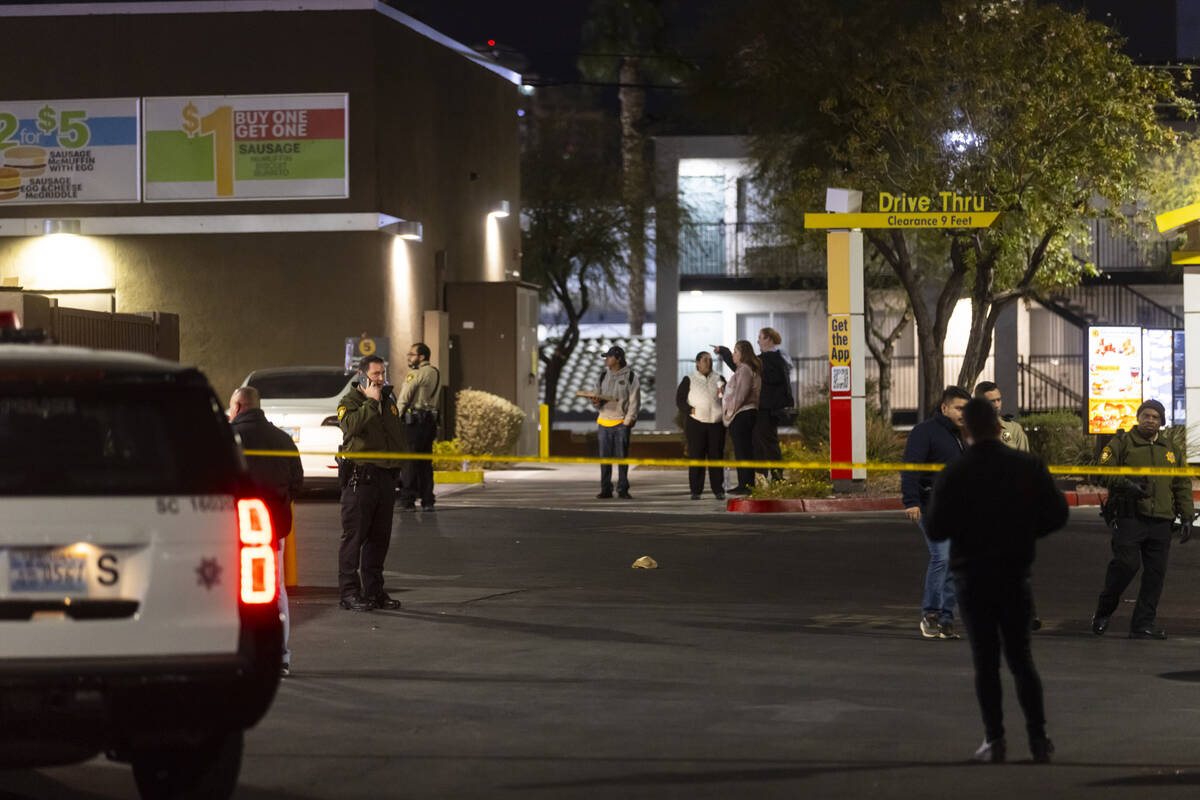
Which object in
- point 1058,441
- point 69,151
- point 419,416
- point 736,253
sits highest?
point 69,151

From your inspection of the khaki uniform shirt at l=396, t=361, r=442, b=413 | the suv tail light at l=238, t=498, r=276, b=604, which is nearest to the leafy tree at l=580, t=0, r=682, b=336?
the khaki uniform shirt at l=396, t=361, r=442, b=413

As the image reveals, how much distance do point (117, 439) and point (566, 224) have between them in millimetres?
41681

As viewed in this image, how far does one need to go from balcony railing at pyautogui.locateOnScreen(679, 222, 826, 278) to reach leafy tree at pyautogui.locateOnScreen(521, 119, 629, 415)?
1.75m

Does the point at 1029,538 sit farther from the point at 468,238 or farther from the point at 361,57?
the point at 468,238

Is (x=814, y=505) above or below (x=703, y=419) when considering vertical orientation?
below

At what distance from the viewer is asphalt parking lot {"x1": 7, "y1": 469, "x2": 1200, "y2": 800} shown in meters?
7.82

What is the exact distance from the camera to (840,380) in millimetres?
23312

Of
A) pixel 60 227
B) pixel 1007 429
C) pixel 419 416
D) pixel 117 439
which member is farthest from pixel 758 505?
pixel 117 439

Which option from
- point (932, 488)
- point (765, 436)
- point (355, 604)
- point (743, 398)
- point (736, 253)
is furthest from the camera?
point (736, 253)

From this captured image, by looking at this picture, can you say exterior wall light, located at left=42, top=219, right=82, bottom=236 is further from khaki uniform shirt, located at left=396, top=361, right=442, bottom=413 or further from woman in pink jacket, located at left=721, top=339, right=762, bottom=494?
woman in pink jacket, located at left=721, top=339, right=762, bottom=494

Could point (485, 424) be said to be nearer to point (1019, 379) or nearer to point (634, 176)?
point (1019, 379)

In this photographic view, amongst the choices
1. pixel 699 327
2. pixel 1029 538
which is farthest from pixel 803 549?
pixel 699 327

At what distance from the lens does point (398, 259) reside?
29.5 m

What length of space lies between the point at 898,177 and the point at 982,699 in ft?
69.2
